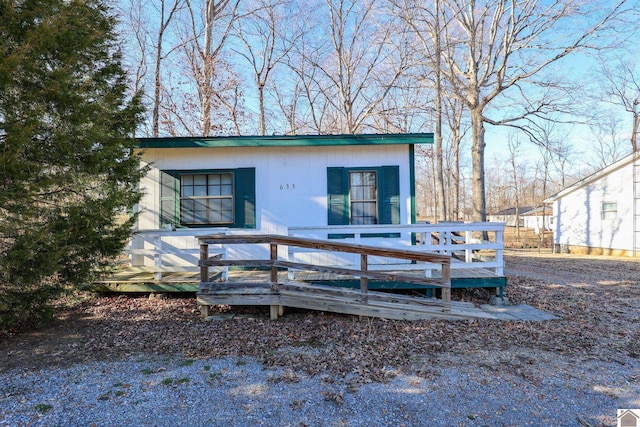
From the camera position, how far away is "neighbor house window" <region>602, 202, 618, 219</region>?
1500cm

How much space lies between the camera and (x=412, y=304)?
486cm

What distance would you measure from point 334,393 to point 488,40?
1589cm

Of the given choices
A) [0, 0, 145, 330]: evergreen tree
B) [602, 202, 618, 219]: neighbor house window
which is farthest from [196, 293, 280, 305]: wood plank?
[602, 202, 618, 219]: neighbor house window

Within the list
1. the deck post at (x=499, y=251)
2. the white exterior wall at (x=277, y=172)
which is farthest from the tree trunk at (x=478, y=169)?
the white exterior wall at (x=277, y=172)

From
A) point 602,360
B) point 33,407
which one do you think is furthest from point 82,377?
point 602,360

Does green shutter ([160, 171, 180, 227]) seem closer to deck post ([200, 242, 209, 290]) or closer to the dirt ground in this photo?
the dirt ground

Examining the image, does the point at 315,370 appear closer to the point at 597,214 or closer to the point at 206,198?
the point at 206,198

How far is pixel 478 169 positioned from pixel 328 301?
1110 cm

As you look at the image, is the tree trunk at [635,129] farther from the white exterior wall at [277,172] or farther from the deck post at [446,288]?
the deck post at [446,288]

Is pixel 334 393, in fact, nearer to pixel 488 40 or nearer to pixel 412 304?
pixel 412 304

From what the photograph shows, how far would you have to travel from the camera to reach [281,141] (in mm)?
6578

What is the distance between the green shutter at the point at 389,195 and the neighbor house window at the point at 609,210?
14308mm

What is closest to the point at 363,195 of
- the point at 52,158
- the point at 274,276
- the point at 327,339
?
the point at 274,276

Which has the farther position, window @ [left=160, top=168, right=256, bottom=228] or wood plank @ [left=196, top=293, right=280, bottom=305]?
window @ [left=160, top=168, right=256, bottom=228]
